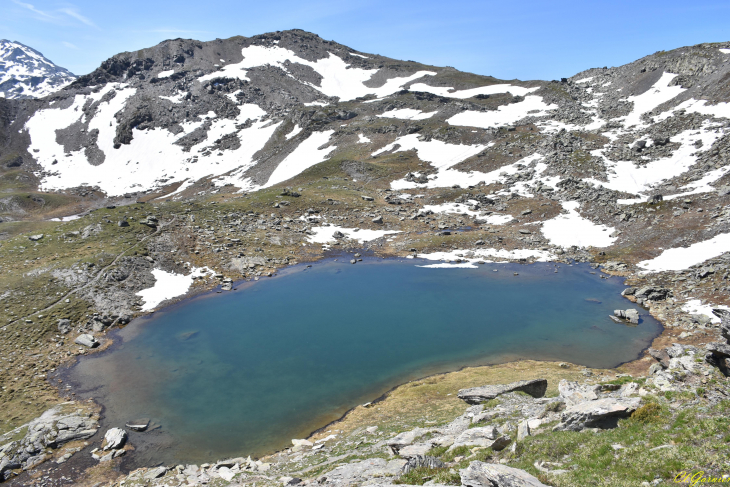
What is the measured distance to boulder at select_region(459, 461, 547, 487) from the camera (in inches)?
408

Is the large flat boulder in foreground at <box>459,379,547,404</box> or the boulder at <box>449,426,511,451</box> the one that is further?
the large flat boulder in foreground at <box>459,379,547,404</box>

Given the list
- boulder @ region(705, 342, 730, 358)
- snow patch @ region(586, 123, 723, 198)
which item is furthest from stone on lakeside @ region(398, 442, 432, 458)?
snow patch @ region(586, 123, 723, 198)

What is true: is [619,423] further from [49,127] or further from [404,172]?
[49,127]

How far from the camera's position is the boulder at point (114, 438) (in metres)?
24.5

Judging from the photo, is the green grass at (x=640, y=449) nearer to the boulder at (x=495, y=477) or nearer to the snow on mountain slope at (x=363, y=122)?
the boulder at (x=495, y=477)

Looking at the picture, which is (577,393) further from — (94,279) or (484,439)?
(94,279)

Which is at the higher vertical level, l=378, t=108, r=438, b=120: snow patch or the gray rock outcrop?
l=378, t=108, r=438, b=120: snow patch

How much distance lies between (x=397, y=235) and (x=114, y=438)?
174 ft

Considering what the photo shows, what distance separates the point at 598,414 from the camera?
1394cm

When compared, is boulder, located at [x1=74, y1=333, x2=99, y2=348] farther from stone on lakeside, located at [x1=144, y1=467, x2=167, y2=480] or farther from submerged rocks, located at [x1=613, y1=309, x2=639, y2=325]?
submerged rocks, located at [x1=613, y1=309, x2=639, y2=325]

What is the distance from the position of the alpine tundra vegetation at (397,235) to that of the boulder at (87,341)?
0.57 feet

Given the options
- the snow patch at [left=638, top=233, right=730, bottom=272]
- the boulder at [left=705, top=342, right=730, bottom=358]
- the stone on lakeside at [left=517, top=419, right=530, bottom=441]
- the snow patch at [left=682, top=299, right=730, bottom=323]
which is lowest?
the stone on lakeside at [left=517, top=419, right=530, bottom=441]

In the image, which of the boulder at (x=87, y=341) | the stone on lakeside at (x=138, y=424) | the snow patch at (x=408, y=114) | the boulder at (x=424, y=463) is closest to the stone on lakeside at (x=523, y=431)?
the boulder at (x=424, y=463)

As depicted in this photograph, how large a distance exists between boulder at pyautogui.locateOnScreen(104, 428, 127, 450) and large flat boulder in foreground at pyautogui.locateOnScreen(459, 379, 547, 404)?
23671mm
